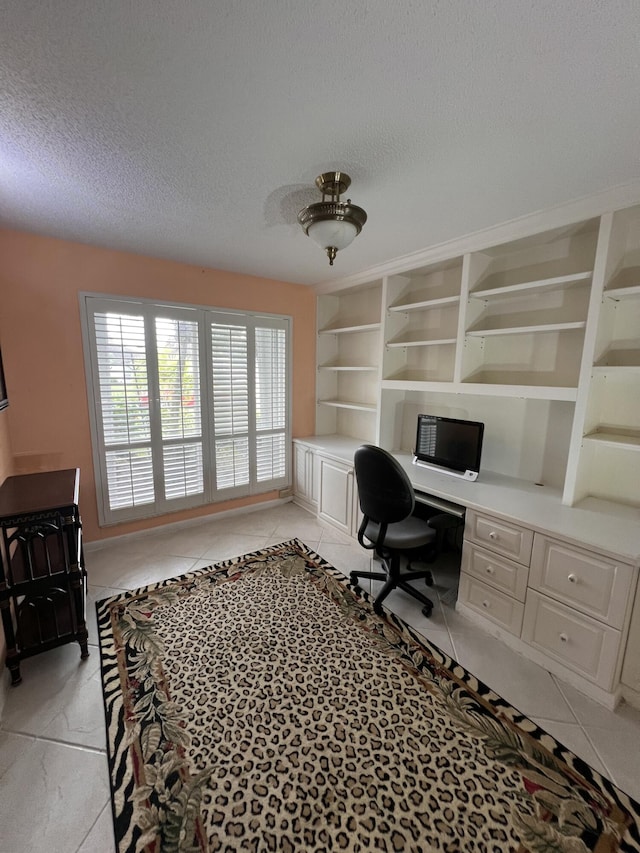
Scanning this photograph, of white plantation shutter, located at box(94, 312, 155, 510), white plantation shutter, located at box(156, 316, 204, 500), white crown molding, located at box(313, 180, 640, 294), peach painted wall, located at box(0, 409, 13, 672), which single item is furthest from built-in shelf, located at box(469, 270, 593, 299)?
peach painted wall, located at box(0, 409, 13, 672)

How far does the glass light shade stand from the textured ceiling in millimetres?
220

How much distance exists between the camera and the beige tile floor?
1198 mm

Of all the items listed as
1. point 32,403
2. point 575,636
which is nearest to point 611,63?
point 575,636

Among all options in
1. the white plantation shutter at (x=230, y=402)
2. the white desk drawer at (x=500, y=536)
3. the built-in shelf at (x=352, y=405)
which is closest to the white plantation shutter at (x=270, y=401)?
the white plantation shutter at (x=230, y=402)

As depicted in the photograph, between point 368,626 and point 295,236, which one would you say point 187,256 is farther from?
point 368,626

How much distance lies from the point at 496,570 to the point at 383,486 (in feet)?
2.67

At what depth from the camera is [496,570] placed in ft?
6.65

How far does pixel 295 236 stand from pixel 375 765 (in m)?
2.87

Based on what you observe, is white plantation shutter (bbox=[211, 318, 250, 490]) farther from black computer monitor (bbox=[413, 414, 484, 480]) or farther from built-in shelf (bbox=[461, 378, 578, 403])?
built-in shelf (bbox=[461, 378, 578, 403])

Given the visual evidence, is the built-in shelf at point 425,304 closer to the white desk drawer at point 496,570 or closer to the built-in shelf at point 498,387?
the built-in shelf at point 498,387

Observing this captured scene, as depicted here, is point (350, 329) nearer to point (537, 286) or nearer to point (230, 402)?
point (230, 402)

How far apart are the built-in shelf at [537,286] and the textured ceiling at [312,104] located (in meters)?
0.40

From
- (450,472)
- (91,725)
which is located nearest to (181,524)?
(91,725)

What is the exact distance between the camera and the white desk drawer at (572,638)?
1630 mm
